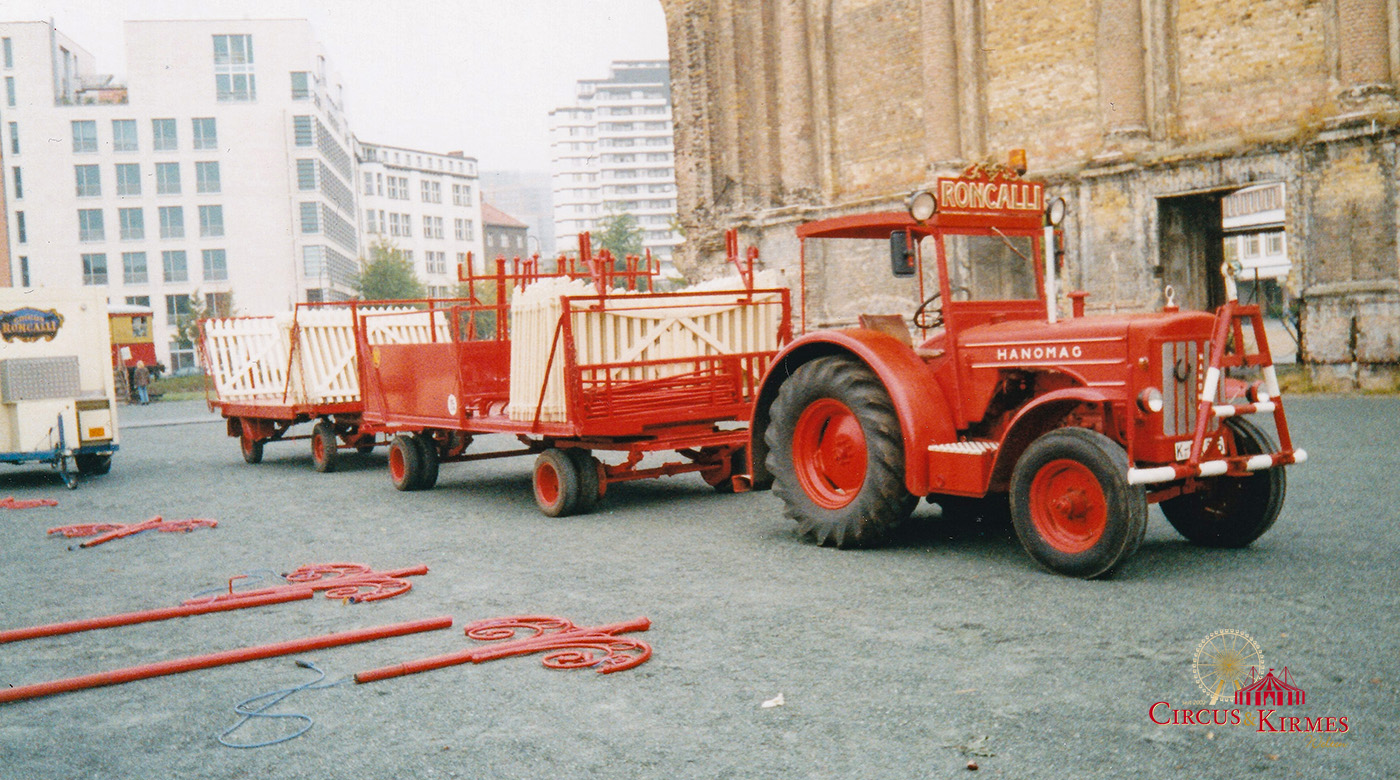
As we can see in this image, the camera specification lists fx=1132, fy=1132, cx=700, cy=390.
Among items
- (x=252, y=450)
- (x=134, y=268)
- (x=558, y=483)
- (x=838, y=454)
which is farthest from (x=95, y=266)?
(x=838, y=454)

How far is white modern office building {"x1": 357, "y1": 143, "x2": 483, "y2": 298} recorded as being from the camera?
99.6m

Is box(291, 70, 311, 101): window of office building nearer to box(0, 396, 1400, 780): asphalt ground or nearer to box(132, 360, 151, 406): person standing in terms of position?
box(132, 360, 151, 406): person standing

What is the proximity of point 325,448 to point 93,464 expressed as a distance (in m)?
3.40

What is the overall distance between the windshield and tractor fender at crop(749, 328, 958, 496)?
22.5 inches

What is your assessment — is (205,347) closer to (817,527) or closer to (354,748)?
(817,527)

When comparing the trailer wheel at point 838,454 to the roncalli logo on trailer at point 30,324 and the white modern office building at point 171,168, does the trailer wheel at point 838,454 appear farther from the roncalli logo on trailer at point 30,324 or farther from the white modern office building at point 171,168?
the white modern office building at point 171,168

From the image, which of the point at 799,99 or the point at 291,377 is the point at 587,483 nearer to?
the point at 291,377

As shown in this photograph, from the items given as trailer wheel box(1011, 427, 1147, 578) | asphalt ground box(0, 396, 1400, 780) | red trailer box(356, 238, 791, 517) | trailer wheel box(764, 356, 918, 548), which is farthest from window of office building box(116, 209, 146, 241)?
trailer wheel box(1011, 427, 1147, 578)

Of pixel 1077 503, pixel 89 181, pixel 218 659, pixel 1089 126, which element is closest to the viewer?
pixel 218 659

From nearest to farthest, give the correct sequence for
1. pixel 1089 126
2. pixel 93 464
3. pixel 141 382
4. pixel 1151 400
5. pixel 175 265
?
pixel 1151 400 → pixel 93 464 → pixel 1089 126 → pixel 141 382 → pixel 175 265

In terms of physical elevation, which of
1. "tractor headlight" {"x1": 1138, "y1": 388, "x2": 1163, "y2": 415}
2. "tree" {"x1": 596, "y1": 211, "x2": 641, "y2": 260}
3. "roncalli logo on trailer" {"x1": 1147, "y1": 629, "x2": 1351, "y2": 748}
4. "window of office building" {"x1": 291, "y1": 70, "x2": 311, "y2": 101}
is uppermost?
"window of office building" {"x1": 291, "y1": 70, "x2": 311, "y2": 101}

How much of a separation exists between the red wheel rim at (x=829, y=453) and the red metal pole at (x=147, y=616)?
A: 352cm

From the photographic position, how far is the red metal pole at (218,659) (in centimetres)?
509

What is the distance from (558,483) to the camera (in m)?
10.1
